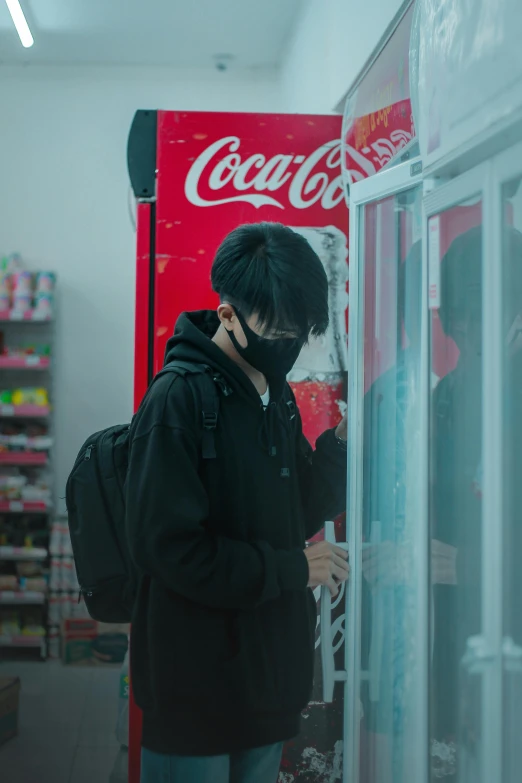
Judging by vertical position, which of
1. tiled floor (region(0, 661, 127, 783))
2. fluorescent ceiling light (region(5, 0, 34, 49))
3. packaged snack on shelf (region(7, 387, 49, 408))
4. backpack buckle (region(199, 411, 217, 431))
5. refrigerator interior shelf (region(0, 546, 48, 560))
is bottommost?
tiled floor (region(0, 661, 127, 783))

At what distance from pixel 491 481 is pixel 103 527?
33.9 inches

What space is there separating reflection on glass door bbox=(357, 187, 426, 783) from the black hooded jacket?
15 cm

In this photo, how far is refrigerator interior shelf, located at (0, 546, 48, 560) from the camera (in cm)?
395

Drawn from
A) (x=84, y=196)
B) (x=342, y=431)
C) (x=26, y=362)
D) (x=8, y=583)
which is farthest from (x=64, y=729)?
(x=84, y=196)

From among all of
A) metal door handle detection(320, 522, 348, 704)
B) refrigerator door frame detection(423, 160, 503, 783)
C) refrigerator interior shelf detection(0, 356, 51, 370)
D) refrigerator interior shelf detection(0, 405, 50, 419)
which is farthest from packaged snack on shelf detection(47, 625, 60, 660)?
refrigerator door frame detection(423, 160, 503, 783)

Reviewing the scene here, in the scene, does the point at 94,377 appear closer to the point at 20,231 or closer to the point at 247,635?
the point at 20,231

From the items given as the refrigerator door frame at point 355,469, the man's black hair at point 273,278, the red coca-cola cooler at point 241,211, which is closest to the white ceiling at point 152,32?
the red coca-cola cooler at point 241,211

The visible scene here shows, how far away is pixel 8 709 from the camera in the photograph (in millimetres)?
2881

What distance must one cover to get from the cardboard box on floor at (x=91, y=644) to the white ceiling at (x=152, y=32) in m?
3.04

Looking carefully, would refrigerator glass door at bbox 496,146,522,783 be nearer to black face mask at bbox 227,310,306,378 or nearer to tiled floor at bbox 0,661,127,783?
black face mask at bbox 227,310,306,378

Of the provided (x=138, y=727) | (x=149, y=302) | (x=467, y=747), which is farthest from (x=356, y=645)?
(x=149, y=302)

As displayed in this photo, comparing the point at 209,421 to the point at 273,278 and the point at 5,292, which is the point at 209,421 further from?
the point at 5,292

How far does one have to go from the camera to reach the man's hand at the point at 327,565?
1.42m

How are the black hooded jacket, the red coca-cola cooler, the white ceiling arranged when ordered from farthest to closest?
the white ceiling < the red coca-cola cooler < the black hooded jacket
